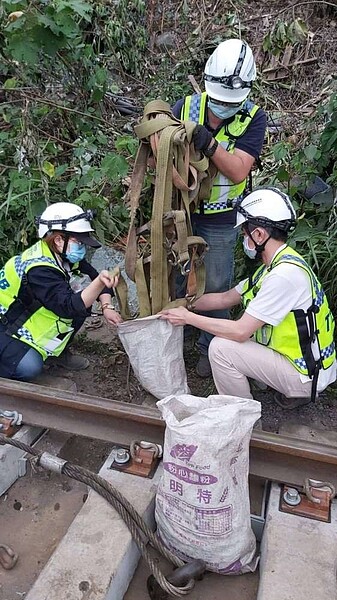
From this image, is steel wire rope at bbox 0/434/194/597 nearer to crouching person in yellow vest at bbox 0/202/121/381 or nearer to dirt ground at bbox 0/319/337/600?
dirt ground at bbox 0/319/337/600

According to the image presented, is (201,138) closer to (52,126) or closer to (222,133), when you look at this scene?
(222,133)

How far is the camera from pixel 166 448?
2346 millimetres

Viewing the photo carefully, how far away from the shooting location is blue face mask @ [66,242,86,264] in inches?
140

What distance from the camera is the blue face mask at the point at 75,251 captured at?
3550 mm

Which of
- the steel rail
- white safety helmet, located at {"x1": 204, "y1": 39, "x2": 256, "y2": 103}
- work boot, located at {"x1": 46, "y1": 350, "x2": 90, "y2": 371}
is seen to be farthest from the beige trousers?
white safety helmet, located at {"x1": 204, "y1": 39, "x2": 256, "y2": 103}

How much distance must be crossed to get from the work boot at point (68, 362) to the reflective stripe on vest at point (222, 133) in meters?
1.50

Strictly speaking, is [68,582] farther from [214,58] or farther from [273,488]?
[214,58]

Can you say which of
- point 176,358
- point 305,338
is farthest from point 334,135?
point 176,358

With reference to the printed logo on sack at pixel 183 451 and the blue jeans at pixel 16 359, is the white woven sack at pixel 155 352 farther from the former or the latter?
the printed logo on sack at pixel 183 451

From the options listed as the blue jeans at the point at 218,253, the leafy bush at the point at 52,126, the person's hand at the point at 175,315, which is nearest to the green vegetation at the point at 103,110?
the leafy bush at the point at 52,126

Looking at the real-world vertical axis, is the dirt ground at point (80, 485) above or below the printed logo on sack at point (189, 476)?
below

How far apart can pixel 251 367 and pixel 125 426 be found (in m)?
0.79

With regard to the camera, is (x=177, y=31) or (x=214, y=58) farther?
(x=177, y=31)

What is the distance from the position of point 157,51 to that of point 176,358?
7.32 metres
